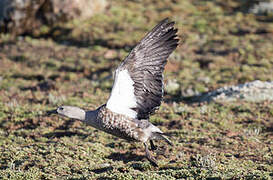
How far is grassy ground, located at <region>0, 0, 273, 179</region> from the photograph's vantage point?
7949mm

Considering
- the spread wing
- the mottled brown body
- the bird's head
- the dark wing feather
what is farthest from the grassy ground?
the dark wing feather

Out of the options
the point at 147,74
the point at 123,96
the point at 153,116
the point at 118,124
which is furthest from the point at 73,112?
the point at 153,116

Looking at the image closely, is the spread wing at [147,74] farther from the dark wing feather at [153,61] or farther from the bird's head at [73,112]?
the bird's head at [73,112]

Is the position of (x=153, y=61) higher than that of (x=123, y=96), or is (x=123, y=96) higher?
(x=153, y=61)

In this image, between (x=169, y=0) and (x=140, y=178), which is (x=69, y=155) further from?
(x=169, y=0)

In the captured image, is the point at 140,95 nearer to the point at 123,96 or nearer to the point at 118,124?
the point at 123,96

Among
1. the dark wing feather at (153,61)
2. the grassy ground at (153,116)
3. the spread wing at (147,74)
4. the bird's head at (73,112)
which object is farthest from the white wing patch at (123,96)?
the grassy ground at (153,116)

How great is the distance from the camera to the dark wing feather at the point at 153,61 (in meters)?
7.34

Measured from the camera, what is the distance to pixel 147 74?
292 inches

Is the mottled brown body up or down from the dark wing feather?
down

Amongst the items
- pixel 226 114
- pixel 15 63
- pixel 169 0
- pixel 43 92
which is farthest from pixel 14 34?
pixel 226 114

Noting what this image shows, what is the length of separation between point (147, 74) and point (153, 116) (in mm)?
3938

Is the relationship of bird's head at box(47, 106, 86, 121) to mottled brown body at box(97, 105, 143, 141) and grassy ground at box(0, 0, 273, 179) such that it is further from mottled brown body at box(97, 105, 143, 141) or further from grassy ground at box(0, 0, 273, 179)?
grassy ground at box(0, 0, 273, 179)

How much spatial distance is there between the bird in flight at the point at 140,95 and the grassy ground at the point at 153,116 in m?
0.80
